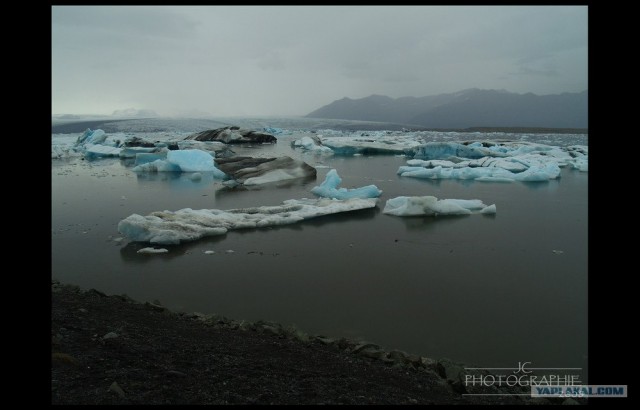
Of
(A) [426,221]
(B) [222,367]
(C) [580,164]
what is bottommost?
(B) [222,367]

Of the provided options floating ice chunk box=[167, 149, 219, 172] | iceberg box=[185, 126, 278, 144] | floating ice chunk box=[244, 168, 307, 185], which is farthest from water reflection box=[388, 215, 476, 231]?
iceberg box=[185, 126, 278, 144]

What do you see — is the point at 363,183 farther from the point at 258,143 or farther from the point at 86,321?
the point at 258,143

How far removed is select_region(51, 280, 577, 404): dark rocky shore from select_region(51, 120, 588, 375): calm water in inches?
16.5

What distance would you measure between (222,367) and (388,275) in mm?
2513

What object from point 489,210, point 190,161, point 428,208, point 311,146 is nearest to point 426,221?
point 428,208

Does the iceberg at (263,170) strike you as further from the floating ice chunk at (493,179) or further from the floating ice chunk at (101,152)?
the floating ice chunk at (101,152)

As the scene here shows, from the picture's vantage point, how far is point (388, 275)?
4379 millimetres

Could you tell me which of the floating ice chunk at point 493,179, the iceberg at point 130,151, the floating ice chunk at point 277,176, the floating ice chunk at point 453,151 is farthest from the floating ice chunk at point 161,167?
the floating ice chunk at point 453,151

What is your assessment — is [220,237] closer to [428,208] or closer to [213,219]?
[213,219]

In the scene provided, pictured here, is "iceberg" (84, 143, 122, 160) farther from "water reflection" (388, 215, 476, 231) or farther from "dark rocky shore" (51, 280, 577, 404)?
"dark rocky shore" (51, 280, 577, 404)

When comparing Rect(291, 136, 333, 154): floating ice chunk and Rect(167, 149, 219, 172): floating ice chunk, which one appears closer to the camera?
Rect(167, 149, 219, 172): floating ice chunk

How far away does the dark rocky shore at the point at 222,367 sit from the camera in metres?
1.89

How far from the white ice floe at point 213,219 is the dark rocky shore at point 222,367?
2307mm

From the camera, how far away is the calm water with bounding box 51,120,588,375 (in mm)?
3174
